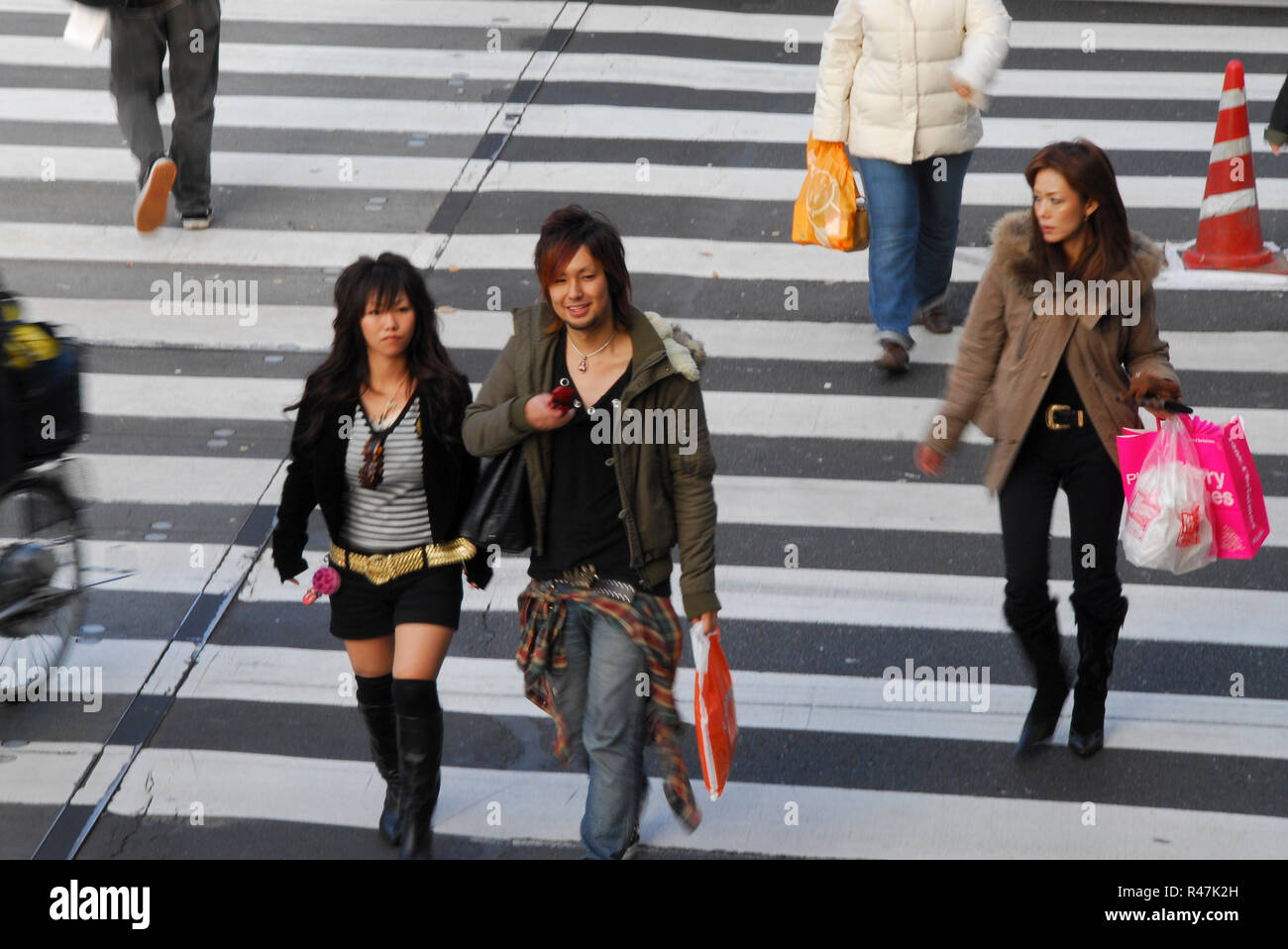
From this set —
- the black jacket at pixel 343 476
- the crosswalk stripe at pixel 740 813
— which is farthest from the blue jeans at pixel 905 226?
the black jacket at pixel 343 476

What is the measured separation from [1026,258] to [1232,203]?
4283 mm

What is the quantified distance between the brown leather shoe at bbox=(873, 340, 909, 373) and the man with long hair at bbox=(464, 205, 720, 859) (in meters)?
3.58

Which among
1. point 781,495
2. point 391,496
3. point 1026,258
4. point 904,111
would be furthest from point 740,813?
point 904,111

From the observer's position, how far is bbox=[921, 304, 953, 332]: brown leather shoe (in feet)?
28.4

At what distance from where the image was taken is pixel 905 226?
8.02 meters

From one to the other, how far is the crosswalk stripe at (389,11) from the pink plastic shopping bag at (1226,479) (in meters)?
7.87

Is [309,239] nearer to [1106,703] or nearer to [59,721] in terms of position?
[59,721]

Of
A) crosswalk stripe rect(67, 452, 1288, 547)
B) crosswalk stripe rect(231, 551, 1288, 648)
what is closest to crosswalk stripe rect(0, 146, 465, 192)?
crosswalk stripe rect(67, 452, 1288, 547)

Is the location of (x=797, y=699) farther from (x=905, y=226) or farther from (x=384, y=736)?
(x=905, y=226)

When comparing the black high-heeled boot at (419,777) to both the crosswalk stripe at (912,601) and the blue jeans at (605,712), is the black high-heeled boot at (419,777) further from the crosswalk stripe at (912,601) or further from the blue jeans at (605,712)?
the crosswalk stripe at (912,601)

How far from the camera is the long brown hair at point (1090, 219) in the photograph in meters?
5.04

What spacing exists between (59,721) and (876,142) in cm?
438
